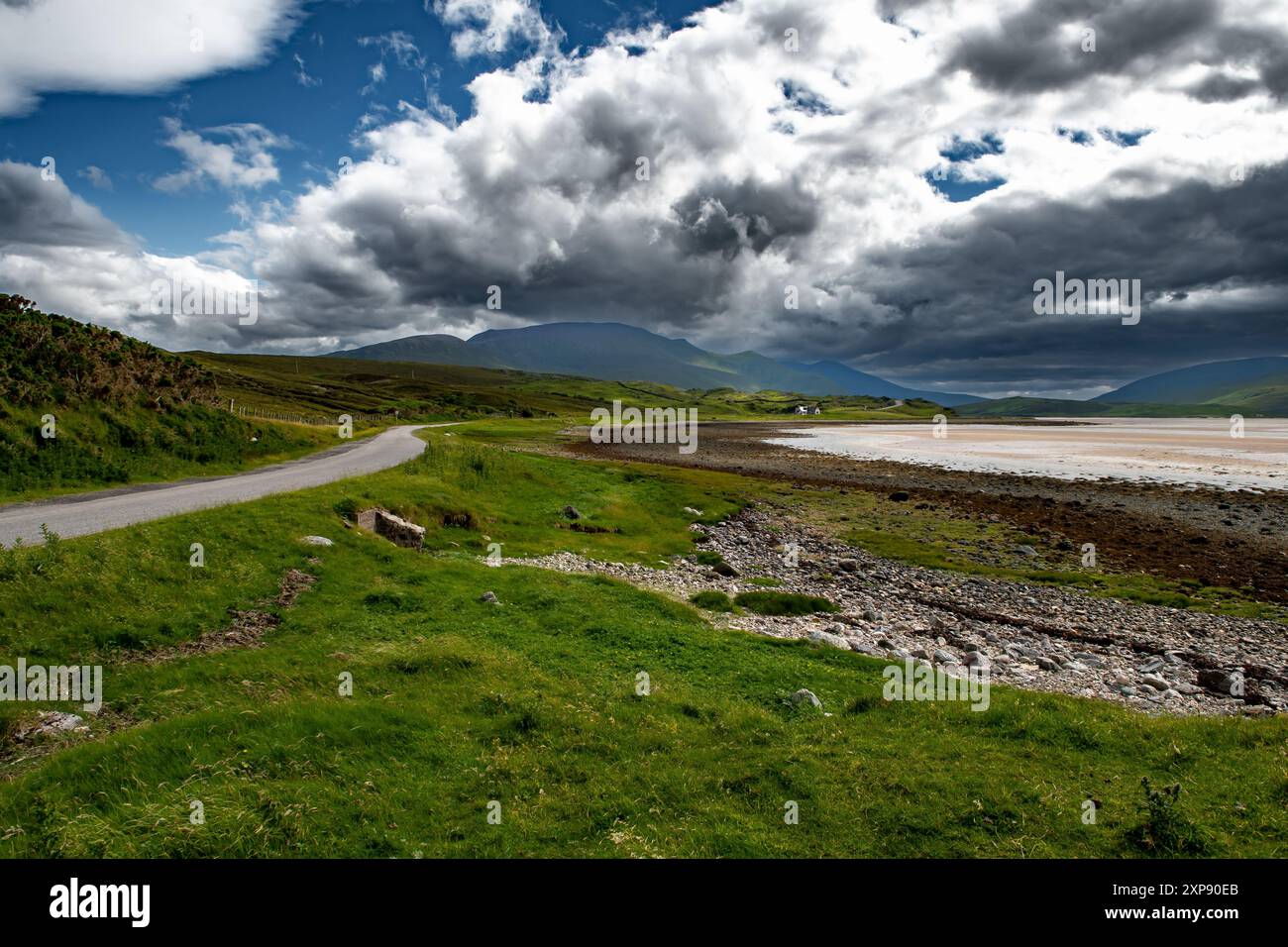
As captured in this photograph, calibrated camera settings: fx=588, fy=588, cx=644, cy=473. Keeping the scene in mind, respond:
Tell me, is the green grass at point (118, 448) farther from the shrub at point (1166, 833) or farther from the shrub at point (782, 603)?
the shrub at point (1166, 833)

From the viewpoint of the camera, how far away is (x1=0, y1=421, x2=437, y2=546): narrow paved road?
20188mm

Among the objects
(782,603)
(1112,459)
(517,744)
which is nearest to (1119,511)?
(782,603)

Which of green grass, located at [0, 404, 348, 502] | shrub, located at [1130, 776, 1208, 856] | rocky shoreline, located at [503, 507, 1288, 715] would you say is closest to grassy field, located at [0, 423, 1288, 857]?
shrub, located at [1130, 776, 1208, 856]

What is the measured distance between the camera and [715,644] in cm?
1752

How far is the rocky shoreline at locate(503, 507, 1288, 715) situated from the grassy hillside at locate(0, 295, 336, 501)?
73.0 ft

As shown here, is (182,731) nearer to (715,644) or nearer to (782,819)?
(782,819)

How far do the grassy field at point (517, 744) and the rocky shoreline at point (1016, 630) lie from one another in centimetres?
461

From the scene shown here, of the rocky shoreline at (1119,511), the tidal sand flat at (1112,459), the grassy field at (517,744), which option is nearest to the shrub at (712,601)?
the grassy field at (517,744)

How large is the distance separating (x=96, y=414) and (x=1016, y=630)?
151ft

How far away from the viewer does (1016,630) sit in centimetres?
2302

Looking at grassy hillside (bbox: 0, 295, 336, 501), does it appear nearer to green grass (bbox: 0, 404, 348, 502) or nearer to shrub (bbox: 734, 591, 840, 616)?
green grass (bbox: 0, 404, 348, 502)

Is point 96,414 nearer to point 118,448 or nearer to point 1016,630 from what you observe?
point 118,448
